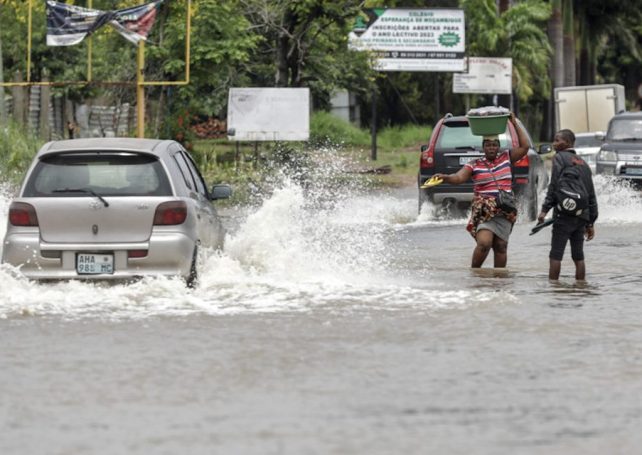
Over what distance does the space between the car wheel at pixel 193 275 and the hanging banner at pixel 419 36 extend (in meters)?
36.5

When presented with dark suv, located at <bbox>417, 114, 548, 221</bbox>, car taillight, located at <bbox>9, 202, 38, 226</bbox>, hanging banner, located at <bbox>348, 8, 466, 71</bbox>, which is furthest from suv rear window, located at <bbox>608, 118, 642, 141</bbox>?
hanging banner, located at <bbox>348, 8, 466, 71</bbox>

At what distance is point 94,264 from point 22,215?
72 centimetres

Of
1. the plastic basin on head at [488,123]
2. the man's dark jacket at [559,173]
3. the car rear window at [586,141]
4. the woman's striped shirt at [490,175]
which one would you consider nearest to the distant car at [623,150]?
the car rear window at [586,141]

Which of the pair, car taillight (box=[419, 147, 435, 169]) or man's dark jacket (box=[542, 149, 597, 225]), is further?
car taillight (box=[419, 147, 435, 169])

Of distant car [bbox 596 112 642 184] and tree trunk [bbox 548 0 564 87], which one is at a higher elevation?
tree trunk [bbox 548 0 564 87]

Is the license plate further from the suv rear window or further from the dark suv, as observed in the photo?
the suv rear window

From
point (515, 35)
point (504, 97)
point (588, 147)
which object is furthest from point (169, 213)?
point (515, 35)

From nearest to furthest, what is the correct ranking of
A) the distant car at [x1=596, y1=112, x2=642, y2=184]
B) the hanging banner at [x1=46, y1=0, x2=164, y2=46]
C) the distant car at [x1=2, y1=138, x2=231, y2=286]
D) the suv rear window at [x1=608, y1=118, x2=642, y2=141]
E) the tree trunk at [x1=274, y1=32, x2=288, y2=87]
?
1. the distant car at [x1=2, y1=138, x2=231, y2=286]
2. the distant car at [x1=596, y1=112, x2=642, y2=184]
3. the suv rear window at [x1=608, y1=118, x2=642, y2=141]
4. the hanging banner at [x1=46, y1=0, x2=164, y2=46]
5. the tree trunk at [x1=274, y1=32, x2=288, y2=87]

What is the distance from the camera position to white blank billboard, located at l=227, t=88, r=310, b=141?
109ft

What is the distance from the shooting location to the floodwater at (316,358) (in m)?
7.52

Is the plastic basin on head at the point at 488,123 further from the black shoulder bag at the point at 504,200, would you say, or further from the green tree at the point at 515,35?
the green tree at the point at 515,35

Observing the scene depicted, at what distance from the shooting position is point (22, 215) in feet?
41.1

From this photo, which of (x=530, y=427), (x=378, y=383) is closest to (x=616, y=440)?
(x=530, y=427)

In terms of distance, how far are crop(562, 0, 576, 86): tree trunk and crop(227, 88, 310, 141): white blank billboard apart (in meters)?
26.9
